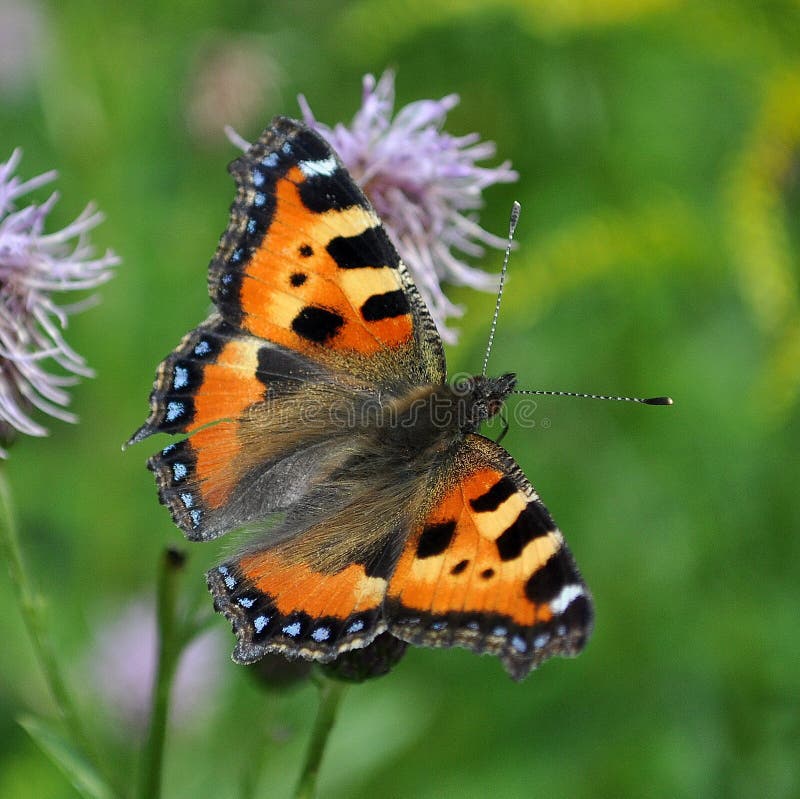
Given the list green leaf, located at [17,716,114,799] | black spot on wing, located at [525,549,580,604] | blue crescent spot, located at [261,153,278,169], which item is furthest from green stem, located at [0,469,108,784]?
black spot on wing, located at [525,549,580,604]

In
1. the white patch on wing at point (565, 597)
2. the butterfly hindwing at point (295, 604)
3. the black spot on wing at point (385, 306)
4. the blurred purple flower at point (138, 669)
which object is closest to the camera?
the white patch on wing at point (565, 597)

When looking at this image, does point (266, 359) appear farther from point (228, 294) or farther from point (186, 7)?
point (186, 7)

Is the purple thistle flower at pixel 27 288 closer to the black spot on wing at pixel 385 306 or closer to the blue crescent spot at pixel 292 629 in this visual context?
the black spot on wing at pixel 385 306

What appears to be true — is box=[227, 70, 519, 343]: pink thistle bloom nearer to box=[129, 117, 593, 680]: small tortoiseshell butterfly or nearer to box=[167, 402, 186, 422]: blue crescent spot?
box=[129, 117, 593, 680]: small tortoiseshell butterfly

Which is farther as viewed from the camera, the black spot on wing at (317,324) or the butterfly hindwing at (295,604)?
the black spot on wing at (317,324)

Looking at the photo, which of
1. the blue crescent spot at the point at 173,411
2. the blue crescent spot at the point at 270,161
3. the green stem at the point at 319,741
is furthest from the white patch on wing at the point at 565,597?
the blue crescent spot at the point at 270,161

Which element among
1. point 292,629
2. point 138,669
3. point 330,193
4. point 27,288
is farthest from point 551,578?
point 138,669

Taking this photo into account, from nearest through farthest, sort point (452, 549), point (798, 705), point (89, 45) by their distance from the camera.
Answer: point (452, 549)
point (798, 705)
point (89, 45)

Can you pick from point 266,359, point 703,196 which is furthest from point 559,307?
point 266,359
